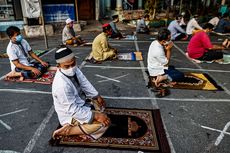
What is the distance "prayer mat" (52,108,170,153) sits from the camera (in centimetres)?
331

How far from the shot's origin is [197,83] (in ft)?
18.2

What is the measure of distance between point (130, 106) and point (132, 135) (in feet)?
3.33

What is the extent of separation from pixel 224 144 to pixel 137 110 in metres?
1.67

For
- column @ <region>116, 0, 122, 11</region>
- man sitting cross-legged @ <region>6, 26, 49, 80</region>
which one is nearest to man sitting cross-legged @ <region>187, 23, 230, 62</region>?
man sitting cross-legged @ <region>6, 26, 49, 80</region>

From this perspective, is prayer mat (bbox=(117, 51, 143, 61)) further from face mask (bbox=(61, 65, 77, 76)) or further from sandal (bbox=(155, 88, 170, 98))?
face mask (bbox=(61, 65, 77, 76))

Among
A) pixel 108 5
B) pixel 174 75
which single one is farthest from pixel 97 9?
pixel 174 75

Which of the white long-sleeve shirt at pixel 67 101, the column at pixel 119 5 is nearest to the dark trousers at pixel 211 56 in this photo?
the white long-sleeve shirt at pixel 67 101

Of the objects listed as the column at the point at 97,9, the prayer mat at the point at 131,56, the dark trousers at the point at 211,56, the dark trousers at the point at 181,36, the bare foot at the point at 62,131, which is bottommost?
the bare foot at the point at 62,131

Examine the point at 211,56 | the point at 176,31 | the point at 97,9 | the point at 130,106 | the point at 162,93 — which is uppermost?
the point at 97,9

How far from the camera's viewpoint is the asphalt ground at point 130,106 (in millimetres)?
3396

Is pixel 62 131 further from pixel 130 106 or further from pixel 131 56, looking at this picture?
pixel 131 56

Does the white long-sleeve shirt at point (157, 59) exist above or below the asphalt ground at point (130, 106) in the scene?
above

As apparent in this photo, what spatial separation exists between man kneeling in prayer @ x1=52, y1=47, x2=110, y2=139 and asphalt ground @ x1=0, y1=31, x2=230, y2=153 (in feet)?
0.98

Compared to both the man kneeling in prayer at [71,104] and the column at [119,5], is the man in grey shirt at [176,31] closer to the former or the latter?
the column at [119,5]
